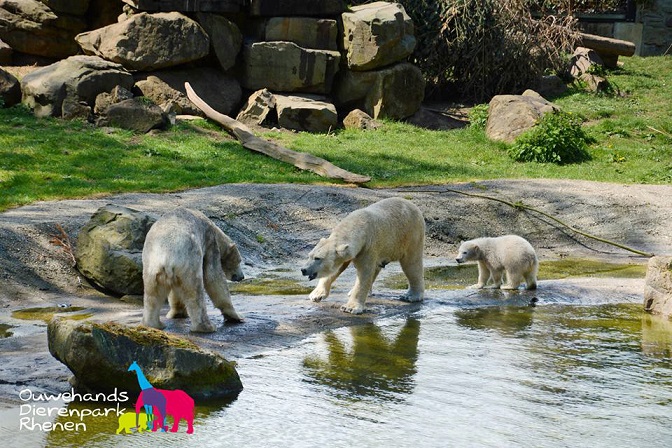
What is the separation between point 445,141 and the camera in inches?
859

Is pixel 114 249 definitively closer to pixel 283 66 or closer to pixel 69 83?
pixel 69 83

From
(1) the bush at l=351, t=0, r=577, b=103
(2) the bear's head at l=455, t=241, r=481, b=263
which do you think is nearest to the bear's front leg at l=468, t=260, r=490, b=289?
(2) the bear's head at l=455, t=241, r=481, b=263

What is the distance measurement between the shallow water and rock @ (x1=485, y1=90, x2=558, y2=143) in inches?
476

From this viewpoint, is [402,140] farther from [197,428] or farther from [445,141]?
[197,428]

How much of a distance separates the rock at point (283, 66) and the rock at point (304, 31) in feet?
1.31

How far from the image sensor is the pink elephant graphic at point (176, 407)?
6.34 meters

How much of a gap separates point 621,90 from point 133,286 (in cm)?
1864

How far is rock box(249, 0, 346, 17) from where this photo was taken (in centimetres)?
2253

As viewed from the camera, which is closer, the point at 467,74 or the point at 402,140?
the point at 402,140

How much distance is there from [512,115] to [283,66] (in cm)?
558

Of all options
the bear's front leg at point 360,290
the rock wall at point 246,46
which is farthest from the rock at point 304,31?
the bear's front leg at point 360,290

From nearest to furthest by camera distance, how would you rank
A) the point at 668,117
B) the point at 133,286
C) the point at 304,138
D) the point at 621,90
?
the point at 133,286
the point at 304,138
the point at 668,117
the point at 621,90

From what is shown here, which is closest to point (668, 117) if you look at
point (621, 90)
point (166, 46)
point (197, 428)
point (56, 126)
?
point (621, 90)

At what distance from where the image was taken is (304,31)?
22.8 m
